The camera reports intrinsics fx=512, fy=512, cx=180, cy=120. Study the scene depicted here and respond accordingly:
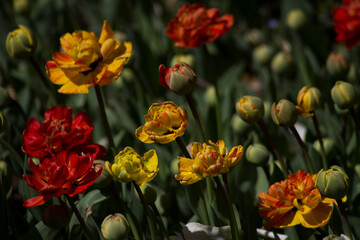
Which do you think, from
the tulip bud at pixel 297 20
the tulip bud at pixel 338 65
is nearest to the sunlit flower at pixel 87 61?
the tulip bud at pixel 338 65

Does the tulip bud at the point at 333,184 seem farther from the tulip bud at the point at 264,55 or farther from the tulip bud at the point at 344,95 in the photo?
the tulip bud at the point at 264,55

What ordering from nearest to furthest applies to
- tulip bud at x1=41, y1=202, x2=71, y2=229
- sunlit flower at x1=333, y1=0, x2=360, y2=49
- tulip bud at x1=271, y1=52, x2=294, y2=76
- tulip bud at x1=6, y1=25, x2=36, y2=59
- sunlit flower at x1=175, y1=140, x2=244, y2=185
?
sunlit flower at x1=175, y1=140, x2=244, y2=185 < tulip bud at x1=41, y1=202, x2=71, y2=229 < tulip bud at x1=6, y1=25, x2=36, y2=59 < sunlit flower at x1=333, y1=0, x2=360, y2=49 < tulip bud at x1=271, y1=52, x2=294, y2=76

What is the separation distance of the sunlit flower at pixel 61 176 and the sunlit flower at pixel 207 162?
0.49 feet

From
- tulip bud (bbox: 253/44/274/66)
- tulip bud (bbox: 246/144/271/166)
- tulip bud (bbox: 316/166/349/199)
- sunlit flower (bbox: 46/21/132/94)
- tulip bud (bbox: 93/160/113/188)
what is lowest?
tulip bud (bbox: 253/44/274/66)

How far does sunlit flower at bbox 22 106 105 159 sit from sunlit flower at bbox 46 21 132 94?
0.06 metres

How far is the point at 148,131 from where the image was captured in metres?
0.82

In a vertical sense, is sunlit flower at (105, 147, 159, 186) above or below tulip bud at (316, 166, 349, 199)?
above

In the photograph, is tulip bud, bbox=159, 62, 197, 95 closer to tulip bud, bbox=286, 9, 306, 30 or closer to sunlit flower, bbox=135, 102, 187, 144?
sunlit flower, bbox=135, 102, 187, 144

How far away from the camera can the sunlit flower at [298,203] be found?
31.8 inches

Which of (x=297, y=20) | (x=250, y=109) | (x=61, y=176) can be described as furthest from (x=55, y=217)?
(x=297, y=20)

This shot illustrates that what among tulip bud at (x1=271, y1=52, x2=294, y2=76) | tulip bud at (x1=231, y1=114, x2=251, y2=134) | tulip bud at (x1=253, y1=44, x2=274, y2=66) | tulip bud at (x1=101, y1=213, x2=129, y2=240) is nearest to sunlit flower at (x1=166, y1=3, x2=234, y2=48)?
tulip bud at (x1=231, y1=114, x2=251, y2=134)

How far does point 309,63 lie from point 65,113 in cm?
96

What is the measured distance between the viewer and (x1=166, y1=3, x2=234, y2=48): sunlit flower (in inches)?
47.1

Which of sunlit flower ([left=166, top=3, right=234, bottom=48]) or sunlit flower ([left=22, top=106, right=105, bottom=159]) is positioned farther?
sunlit flower ([left=166, top=3, right=234, bottom=48])
